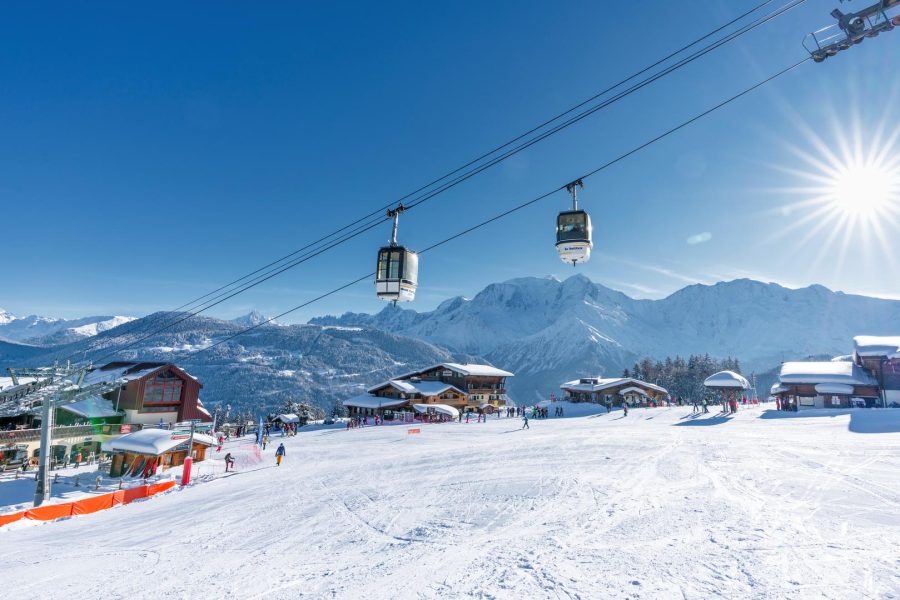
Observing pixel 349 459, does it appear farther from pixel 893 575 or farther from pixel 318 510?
pixel 893 575

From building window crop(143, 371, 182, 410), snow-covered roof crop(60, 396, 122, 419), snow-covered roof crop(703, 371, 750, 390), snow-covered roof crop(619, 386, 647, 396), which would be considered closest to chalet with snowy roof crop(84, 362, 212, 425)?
building window crop(143, 371, 182, 410)

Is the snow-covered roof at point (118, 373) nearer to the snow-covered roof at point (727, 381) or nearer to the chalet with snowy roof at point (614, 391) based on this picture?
the chalet with snowy roof at point (614, 391)

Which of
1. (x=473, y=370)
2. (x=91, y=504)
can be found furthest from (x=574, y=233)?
(x=473, y=370)

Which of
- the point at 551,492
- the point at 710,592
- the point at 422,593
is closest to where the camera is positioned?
the point at 710,592

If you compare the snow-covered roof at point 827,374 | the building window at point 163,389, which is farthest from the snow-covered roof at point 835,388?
the building window at point 163,389

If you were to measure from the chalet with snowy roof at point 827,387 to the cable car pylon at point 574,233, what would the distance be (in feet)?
136

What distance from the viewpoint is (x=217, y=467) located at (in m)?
25.9

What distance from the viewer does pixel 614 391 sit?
6044cm

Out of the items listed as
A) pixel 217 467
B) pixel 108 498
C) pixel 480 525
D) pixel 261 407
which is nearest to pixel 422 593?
pixel 480 525

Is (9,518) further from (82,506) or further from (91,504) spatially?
(91,504)

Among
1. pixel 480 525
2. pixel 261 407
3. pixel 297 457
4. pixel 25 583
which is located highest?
pixel 480 525

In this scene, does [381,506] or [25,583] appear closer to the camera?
[25,583]

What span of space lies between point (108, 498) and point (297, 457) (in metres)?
10.1

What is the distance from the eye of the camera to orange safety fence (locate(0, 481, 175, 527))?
1542 cm
